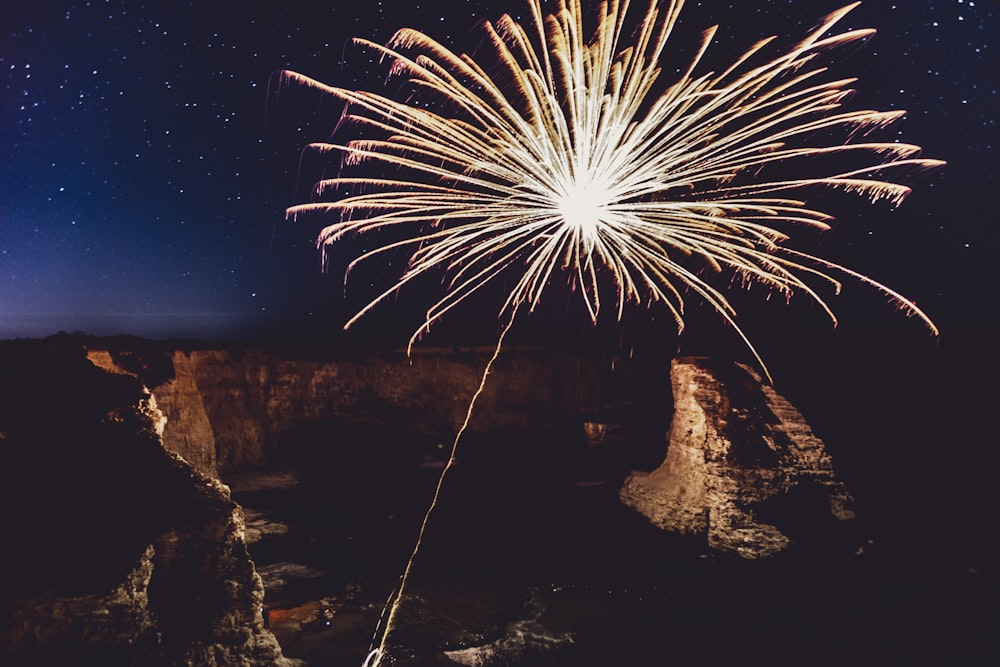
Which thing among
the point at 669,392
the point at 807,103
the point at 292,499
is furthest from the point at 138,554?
the point at 669,392

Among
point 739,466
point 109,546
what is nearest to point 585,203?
point 739,466

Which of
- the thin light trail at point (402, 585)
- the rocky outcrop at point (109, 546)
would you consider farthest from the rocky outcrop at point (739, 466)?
the rocky outcrop at point (109, 546)

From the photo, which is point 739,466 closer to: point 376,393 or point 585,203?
point 585,203

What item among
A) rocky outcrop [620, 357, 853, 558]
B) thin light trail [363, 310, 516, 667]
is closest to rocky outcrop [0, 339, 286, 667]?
thin light trail [363, 310, 516, 667]

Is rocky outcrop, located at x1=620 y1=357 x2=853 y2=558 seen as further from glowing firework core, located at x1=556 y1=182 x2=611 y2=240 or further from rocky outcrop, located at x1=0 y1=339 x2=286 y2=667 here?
rocky outcrop, located at x1=0 y1=339 x2=286 y2=667

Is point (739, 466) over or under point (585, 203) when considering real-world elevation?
under

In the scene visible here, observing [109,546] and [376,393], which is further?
[376,393]

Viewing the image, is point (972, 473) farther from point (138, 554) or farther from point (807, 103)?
point (138, 554)
